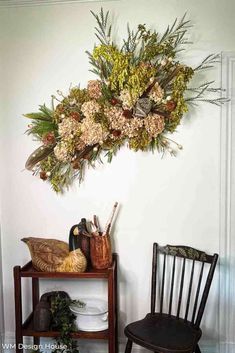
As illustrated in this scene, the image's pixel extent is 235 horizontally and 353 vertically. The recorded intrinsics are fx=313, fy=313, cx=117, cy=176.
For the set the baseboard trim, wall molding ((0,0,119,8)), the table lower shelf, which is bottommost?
the baseboard trim

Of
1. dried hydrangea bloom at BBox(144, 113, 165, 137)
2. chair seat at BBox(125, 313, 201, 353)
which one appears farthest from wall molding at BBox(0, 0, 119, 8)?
chair seat at BBox(125, 313, 201, 353)

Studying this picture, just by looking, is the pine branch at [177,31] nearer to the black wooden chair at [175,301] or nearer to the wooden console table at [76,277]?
the black wooden chair at [175,301]

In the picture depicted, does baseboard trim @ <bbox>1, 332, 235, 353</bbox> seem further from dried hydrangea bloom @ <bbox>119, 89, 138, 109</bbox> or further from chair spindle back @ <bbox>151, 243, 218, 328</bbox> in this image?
dried hydrangea bloom @ <bbox>119, 89, 138, 109</bbox>

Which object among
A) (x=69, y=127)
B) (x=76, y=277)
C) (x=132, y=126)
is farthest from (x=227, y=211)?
(x=69, y=127)

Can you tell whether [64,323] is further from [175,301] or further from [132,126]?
[132,126]

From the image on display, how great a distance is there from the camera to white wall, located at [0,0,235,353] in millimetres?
2053

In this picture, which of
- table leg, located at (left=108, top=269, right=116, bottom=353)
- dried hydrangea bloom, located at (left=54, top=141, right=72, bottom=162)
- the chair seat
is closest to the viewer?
the chair seat

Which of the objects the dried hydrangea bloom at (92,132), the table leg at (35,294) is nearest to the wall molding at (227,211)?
the dried hydrangea bloom at (92,132)

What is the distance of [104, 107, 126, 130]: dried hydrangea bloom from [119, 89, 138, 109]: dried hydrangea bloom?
0.05 metres

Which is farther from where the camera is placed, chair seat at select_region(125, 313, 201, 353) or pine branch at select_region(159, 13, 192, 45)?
pine branch at select_region(159, 13, 192, 45)

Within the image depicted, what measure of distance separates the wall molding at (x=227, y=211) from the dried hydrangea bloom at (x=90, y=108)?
2.70 ft

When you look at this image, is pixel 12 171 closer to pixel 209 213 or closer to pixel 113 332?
pixel 113 332

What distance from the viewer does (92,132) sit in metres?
1.93

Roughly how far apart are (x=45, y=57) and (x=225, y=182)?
148cm
